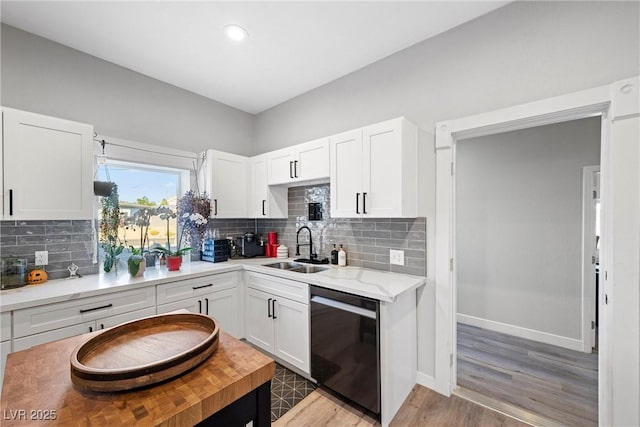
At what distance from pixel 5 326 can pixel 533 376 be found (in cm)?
400

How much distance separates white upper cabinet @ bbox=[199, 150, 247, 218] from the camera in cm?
311

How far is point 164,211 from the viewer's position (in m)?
3.10

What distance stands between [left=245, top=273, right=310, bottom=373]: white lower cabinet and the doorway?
1474 millimetres

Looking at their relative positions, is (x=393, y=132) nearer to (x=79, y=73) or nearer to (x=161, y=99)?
(x=161, y=99)

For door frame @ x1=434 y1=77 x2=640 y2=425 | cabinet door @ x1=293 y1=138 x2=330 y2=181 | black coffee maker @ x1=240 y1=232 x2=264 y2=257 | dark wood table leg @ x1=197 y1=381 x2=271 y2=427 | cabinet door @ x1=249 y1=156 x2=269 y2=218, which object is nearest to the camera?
dark wood table leg @ x1=197 y1=381 x2=271 y2=427

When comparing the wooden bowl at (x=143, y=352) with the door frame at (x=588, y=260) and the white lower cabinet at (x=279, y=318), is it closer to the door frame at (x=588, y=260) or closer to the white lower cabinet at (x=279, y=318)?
the white lower cabinet at (x=279, y=318)

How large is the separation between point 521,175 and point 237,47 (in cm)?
340

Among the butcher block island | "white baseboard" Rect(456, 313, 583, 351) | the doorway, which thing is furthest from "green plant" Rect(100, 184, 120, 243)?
"white baseboard" Rect(456, 313, 583, 351)

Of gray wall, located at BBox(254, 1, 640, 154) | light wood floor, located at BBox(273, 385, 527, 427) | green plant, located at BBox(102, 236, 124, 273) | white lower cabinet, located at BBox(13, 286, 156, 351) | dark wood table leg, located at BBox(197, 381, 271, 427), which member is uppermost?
gray wall, located at BBox(254, 1, 640, 154)

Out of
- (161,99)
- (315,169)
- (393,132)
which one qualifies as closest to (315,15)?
(393,132)

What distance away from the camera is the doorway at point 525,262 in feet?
8.45

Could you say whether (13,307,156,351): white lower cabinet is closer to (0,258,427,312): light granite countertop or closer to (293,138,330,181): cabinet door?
(0,258,427,312): light granite countertop

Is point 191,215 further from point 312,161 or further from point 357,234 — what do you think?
point 357,234

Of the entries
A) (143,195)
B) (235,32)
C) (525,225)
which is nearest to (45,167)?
(143,195)
